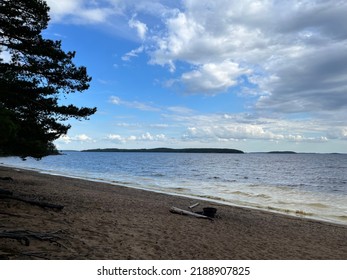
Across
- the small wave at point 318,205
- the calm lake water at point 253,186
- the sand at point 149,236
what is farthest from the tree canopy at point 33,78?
the small wave at point 318,205

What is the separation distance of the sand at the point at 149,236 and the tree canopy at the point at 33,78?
3054 millimetres

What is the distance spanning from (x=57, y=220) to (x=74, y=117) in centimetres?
511

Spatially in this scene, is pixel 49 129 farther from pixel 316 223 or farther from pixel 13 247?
pixel 316 223

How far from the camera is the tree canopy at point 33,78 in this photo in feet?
A: 35.1

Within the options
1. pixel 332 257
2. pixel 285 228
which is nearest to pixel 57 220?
pixel 332 257

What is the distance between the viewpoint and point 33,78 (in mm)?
12125

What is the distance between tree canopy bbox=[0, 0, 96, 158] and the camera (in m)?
10.7

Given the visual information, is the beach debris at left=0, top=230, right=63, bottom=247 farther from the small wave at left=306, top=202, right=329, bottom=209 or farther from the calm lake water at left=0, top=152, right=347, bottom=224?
the small wave at left=306, top=202, right=329, bottom=209

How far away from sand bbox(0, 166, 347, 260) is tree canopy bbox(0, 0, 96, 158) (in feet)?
10.0

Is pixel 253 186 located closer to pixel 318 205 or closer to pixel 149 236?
pixel 318 205

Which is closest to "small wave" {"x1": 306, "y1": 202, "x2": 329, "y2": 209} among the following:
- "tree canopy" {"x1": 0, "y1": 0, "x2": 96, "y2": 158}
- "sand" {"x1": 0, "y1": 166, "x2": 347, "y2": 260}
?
"sand" {"x1": 0, "y1": 166, "x2": 347, "y2": 260}

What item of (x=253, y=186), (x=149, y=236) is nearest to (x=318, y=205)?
(x=253, y=186)

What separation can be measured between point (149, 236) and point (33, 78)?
7839 millimetres

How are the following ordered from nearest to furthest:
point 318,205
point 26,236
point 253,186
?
point 26,236
point 318,205
point 253,186
